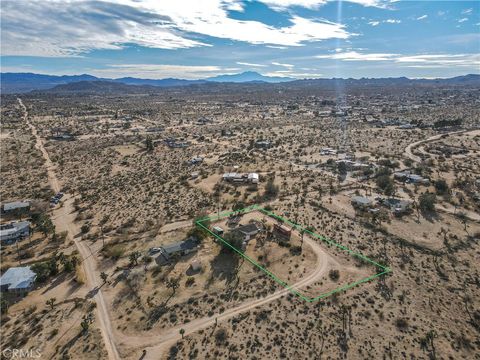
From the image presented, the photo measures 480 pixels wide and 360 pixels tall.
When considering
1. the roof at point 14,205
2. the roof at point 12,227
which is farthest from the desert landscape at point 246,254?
the roof at point 12,227

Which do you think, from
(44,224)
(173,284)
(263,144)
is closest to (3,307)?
(173,284)

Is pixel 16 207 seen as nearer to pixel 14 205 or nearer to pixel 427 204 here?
pixel 14 205

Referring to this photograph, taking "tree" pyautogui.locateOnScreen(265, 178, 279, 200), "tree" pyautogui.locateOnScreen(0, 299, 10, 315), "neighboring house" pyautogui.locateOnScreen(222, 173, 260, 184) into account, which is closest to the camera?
"tree" pyautogui.locateOnScreen(0, 299, 10, 315)

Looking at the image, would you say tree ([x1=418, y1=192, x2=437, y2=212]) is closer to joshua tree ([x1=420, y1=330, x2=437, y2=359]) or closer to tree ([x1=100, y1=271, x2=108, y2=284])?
joshua tree ([x1=420, y1=330, x2=437, y2=359])

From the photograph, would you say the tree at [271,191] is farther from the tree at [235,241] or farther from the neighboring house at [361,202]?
the tree at [235,241]

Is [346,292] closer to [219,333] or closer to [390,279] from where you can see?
[390,279]

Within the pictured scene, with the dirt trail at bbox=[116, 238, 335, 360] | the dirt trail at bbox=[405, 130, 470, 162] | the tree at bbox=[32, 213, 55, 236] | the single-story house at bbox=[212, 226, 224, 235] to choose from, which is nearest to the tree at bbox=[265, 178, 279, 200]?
the single-story house at bbox=[212, 226, 224, 235]
